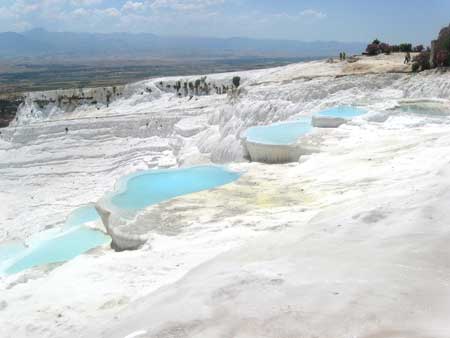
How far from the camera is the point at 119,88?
119ft

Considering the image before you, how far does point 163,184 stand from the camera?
370 inches

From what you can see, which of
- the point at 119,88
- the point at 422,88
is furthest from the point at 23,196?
the point at 119,88

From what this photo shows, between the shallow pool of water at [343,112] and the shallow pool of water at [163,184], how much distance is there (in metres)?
4.97

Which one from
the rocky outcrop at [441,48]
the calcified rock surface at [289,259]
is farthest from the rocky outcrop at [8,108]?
the rocky outcrop at [441,48]

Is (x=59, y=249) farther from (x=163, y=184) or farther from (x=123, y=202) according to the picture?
(x=163, y=184)

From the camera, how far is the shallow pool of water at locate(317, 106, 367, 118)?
1369 cm

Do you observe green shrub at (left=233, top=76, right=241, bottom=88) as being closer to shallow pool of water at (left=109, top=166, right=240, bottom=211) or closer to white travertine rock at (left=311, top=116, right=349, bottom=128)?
white travertine rock at (left=311, top=116, right=349, bottom=128)

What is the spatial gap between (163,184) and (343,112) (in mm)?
6921

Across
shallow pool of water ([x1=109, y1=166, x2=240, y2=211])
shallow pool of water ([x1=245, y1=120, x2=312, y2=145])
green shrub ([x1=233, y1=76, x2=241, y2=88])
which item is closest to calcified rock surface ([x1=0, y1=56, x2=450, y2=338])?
shallow pool of water ([x1=109, y1=166, x2=240, y2=211])

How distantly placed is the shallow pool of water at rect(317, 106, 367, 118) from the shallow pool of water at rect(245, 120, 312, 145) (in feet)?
2.42

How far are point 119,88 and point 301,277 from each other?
112 ft

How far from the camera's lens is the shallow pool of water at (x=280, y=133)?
11.5 metres

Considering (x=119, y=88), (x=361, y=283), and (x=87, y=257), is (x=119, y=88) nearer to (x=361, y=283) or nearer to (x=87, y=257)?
(x=87, y=257)

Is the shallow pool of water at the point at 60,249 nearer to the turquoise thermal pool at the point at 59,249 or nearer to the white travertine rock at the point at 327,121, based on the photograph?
the turquoise thermal pool at the point at 59,249
